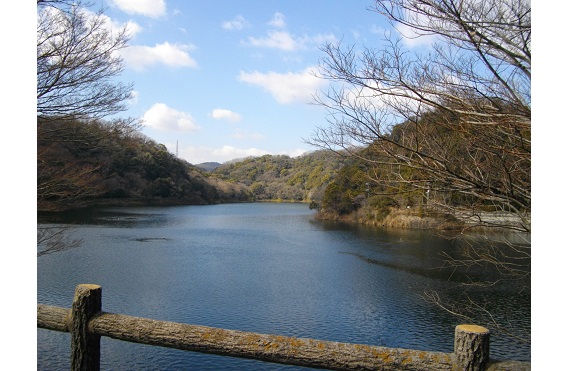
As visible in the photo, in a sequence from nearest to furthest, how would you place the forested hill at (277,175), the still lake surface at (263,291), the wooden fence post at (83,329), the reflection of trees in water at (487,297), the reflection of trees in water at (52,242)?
the wooden fence post at (83,329) < the still lake surface at (263,291) < the reflection of trees in water at (52,242) < the reflection of trees in water at (487,297) < the forested hill at (277,175)

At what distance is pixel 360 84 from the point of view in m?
3.04

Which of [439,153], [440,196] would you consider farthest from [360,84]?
[440,196]

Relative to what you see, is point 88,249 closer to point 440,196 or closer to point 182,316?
point 182,316

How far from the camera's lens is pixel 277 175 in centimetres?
6656

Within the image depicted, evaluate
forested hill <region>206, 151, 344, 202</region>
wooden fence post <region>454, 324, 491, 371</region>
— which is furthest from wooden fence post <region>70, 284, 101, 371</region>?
forested hill <region>206, 151, 344, 202</region>

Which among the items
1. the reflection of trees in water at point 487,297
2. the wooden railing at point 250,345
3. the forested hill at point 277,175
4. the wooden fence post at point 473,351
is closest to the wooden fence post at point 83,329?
the wooden railing at point 250,345

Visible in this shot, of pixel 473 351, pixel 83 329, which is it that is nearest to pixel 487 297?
pixel 473 351

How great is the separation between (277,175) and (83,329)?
64.3 m

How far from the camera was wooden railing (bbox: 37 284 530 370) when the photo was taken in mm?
1885

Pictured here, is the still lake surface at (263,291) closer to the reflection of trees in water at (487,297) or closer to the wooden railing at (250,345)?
the reflection of trees in water at (487,297)

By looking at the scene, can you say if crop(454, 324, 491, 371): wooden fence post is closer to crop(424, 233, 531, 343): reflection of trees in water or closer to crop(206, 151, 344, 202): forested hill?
crop(424, 233, 531, 343): reflection of trees in water

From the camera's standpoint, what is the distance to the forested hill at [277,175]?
5511cm

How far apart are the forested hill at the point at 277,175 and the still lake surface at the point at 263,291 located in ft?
107

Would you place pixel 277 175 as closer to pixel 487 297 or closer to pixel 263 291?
pixel 263 291
